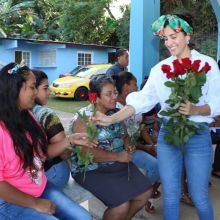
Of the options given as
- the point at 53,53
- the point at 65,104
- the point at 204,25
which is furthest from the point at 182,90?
the point at 53,53

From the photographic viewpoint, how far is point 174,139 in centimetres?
247

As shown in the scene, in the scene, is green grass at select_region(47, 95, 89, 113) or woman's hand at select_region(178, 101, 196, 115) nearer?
woman's hand at select_region(178, 101, 196, 115)

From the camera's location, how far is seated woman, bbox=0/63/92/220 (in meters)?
2.12

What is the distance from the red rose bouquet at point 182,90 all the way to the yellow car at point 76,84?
12.8 m

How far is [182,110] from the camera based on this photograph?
236 centimetres

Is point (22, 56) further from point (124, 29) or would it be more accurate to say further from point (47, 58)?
point (124, 29)

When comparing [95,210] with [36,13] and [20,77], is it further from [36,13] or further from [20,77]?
[36,13]

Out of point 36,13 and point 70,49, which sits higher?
point 36,13

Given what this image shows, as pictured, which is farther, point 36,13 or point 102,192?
point 36,13

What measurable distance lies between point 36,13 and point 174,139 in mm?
26978

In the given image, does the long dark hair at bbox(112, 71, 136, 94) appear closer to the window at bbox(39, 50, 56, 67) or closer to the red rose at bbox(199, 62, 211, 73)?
the red rose at bbox(199, 62, 211, 73)

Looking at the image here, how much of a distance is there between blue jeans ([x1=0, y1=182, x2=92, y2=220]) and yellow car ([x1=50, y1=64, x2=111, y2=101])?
12.9m

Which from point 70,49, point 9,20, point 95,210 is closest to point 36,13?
point 9,20

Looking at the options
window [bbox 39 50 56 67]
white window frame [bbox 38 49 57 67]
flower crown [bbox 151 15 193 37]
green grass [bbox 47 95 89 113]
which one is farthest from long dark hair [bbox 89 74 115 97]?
window [bbox 39 50 56 67]
